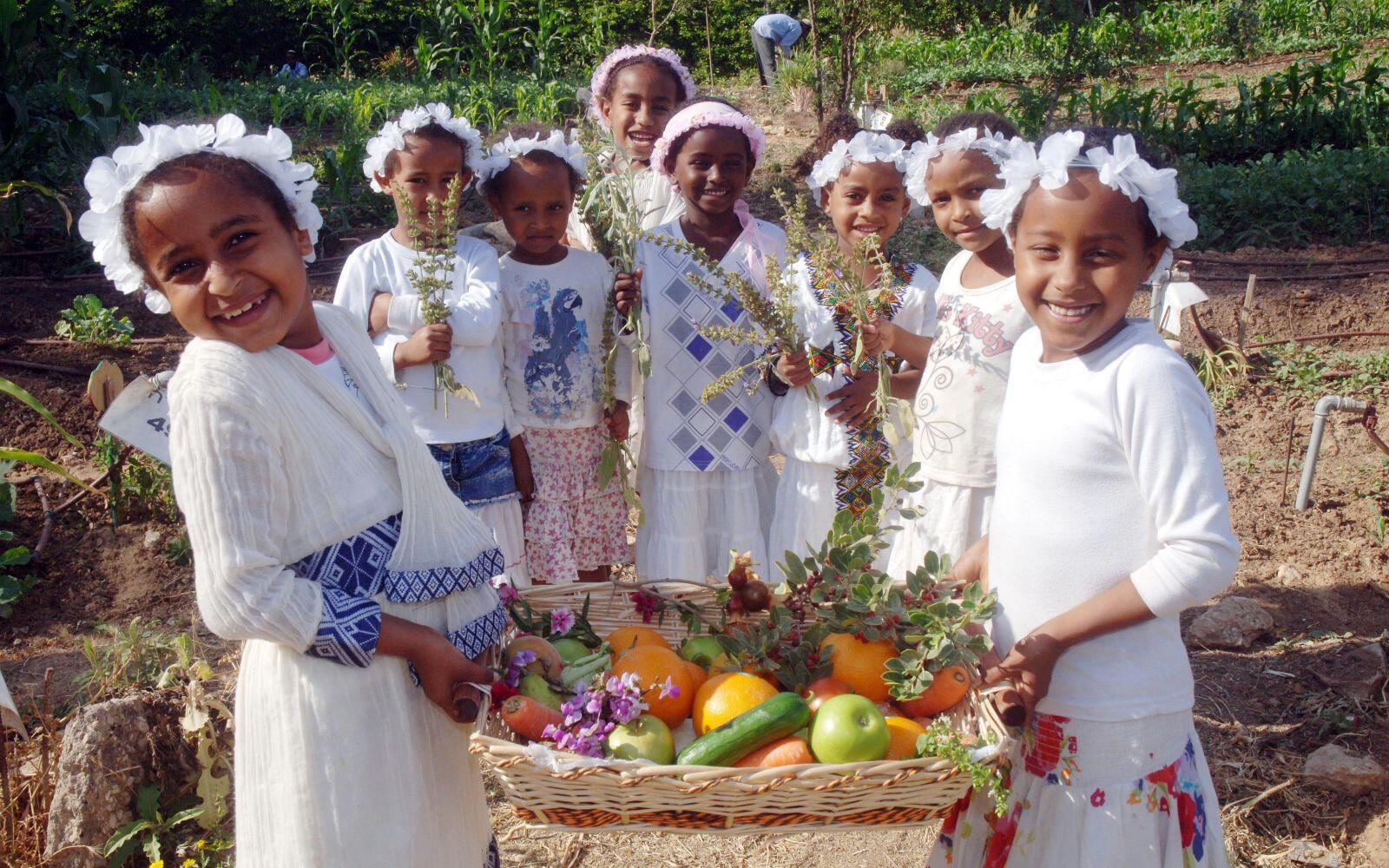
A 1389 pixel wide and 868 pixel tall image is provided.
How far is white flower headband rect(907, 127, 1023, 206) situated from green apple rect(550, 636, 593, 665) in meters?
1.53

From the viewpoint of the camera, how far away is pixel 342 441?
1938 millimetres

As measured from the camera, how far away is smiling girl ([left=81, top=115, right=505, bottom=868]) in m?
1.76

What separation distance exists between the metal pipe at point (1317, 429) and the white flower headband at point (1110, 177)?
2464mm

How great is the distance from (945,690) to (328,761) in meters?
1.14

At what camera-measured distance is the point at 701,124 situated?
3252 mm

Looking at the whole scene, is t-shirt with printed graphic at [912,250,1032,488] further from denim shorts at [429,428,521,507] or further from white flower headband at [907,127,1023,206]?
denim shorts at [429,428,521,507]

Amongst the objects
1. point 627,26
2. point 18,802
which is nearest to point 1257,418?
point 18,802

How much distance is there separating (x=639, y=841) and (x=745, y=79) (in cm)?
1448

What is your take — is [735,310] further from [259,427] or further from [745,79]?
[745,79]

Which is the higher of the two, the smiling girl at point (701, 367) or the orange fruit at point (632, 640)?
the smiling girl at point (701, 367)

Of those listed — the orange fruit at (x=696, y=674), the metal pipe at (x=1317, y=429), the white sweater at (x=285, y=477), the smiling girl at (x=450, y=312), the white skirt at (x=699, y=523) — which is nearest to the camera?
the white sweater at (x=285, y=477)

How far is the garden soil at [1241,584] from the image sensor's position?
3184mm

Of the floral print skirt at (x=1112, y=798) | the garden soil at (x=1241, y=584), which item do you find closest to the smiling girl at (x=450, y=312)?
the garden soil at (x=1241, y=584)

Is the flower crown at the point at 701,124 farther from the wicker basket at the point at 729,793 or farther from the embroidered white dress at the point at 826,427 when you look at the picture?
the wicker basket at the point at 729,793
